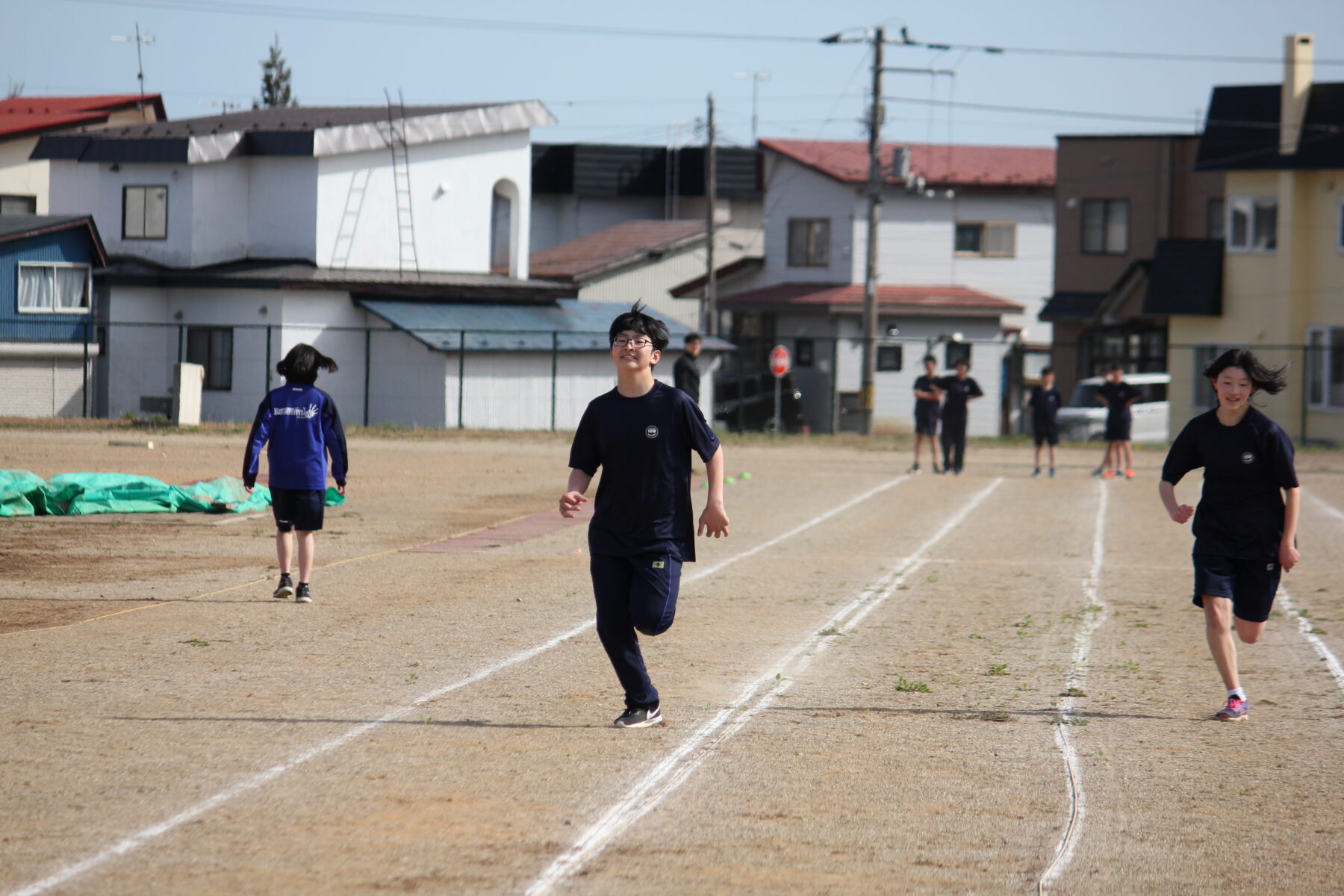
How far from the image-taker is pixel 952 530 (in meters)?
17.7

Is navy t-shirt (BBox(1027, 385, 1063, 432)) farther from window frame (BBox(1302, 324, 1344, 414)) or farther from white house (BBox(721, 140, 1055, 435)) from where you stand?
white house (BBox(721, 140, 1055, 435))

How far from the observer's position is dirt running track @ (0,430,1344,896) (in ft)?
17.0

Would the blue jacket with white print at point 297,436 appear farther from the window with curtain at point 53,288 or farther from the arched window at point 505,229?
the arched window at point 505,229

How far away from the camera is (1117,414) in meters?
26.5

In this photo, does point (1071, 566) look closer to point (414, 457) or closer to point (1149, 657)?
point (1149, 657)

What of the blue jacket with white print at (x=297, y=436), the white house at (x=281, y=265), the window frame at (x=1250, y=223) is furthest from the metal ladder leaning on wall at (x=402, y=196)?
the blue jacket with white print at (x=297, y=436)

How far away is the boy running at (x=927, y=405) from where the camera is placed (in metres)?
26.0

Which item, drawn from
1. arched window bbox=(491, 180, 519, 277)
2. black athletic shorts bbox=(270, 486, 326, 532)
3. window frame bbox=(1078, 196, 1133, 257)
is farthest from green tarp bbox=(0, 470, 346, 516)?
window frame bbox=(1078, 196, 1133, 257)

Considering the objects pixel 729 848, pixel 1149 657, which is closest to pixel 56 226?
pixel 1149 657

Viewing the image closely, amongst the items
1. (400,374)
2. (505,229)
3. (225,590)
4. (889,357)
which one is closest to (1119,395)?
(225,590)

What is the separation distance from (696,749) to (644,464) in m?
1.32

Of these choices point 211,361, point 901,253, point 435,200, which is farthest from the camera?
point 901,253

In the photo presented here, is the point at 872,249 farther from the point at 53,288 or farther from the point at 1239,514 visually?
the point at 1239,514

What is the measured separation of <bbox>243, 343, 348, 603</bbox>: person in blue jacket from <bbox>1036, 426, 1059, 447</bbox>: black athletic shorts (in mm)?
17991
